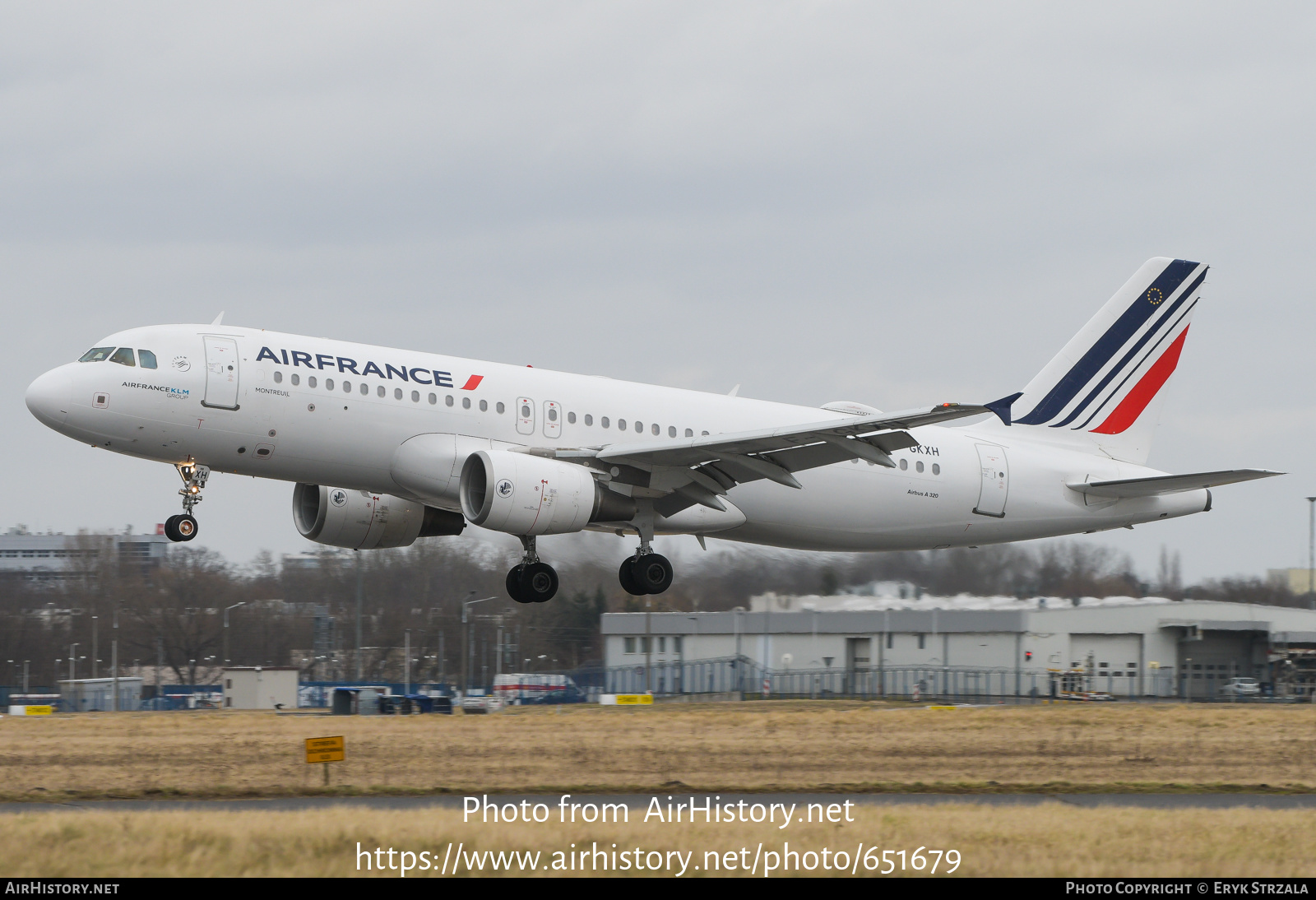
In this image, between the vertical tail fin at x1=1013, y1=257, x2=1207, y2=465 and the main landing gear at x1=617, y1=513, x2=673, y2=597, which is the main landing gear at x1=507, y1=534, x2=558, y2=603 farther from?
the vertical tail fin at x1=1013, y1=257, x2=1207, y2=465

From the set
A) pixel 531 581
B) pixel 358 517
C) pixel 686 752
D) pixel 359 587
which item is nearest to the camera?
pixel 531 581

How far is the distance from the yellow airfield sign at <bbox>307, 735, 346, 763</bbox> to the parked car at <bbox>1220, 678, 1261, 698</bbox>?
47.3 metres

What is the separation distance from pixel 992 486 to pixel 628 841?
19.1m

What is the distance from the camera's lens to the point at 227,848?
16312 mm

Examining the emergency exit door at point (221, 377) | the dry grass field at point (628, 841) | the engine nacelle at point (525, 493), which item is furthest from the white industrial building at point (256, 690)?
the dry grass field at point (628, 841)

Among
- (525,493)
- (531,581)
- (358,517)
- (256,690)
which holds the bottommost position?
(256,690)

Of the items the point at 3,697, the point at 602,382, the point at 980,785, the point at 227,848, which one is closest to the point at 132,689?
the point at 3,697

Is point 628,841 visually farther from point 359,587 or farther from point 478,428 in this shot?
point 359,587

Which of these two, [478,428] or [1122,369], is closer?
[478,428]

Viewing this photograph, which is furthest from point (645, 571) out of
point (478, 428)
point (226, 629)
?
point (226, 629)

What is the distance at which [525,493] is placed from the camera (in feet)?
91.7

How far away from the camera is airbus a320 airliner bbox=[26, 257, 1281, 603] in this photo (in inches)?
1067

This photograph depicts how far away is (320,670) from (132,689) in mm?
13280

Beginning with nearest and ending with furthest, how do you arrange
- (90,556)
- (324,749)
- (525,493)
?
(324,749) → (525,493) → (90,556)
